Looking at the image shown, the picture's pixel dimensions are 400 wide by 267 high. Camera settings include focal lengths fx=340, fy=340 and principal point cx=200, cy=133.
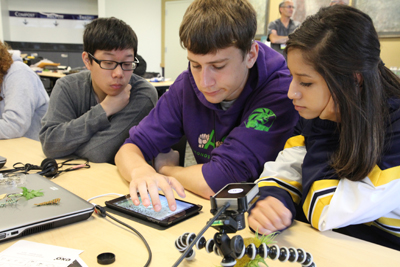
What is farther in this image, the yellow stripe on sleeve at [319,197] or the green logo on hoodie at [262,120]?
the green logo on hoodie at [262,120]

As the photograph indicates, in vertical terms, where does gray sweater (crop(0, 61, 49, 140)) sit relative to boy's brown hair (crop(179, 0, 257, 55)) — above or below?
below

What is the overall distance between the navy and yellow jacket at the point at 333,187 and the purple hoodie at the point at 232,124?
107 millimetres

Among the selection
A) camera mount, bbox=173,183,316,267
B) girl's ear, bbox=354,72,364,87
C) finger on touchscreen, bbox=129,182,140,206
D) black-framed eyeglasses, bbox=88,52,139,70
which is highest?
girl's ear, bbox=354,72,364,87

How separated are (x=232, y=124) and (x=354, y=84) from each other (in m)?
0.51

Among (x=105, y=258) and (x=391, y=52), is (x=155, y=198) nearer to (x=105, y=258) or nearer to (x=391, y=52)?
(x=105, y=258)

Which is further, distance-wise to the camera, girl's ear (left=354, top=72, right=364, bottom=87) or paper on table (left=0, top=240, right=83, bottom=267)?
girl's ear (left=354, top=72, right=364, bottom=87)

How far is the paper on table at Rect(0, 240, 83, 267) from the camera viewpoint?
0.68m

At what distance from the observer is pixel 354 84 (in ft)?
2.78

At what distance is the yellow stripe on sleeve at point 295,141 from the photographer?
1.08 meters

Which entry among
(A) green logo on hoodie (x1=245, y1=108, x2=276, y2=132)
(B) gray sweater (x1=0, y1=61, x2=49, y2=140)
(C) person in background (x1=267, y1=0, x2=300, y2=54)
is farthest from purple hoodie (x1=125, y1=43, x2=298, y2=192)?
(C) person in background (x1=267, y1=0, x2=300, y2=54)

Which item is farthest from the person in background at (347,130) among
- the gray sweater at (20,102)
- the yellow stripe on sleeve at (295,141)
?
the gray sweater at (20,102)

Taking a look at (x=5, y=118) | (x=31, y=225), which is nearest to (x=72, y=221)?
(x=31, y=225)

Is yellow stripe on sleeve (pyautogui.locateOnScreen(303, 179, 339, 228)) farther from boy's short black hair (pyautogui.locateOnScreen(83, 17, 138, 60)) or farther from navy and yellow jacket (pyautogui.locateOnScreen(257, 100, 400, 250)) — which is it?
boy's short black hair (pyautogui.locateOnScreen(83, 17, 138, 60))

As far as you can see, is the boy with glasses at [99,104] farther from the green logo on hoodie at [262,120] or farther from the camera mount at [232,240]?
the camera mount at [232,240]
